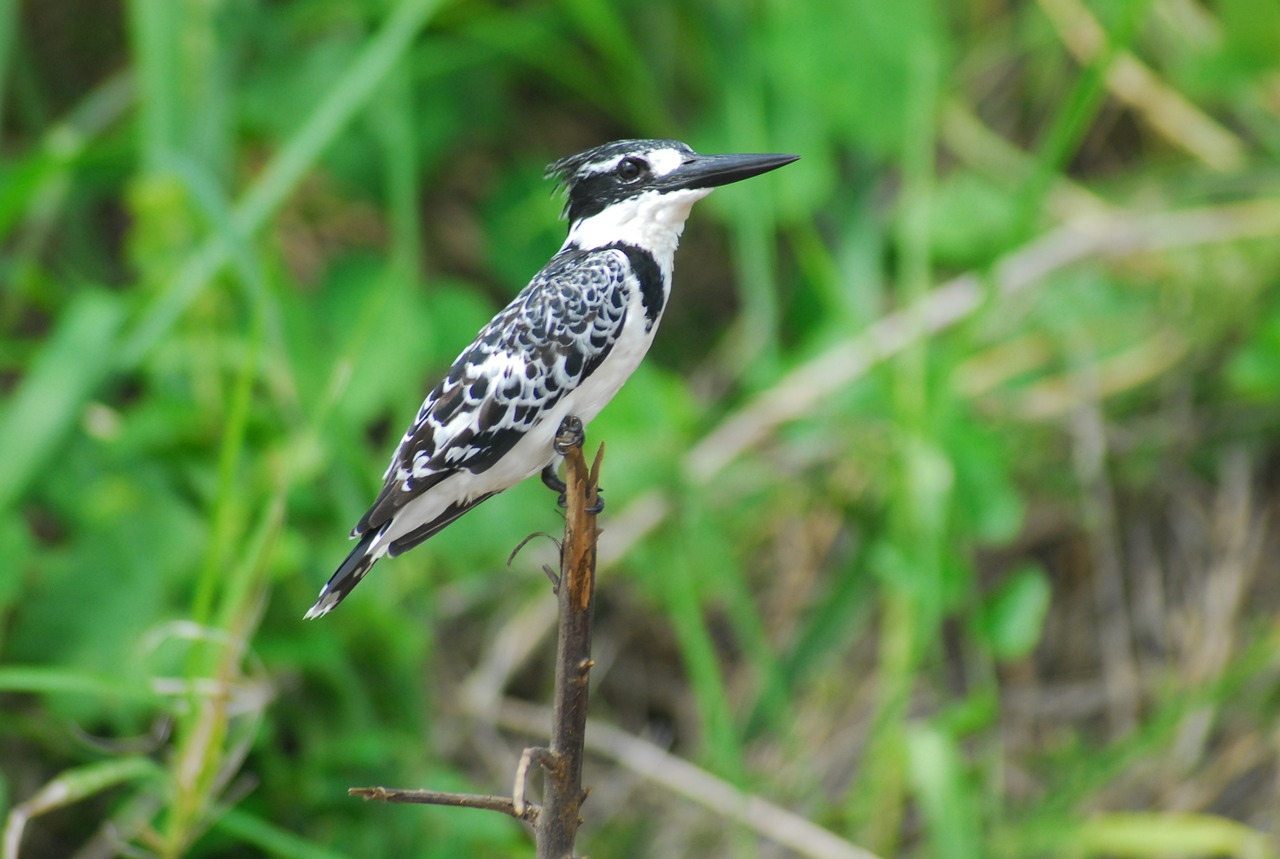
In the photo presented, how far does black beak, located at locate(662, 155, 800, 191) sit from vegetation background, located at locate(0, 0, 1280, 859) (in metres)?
0.86

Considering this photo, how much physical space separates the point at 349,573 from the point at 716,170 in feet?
1.83

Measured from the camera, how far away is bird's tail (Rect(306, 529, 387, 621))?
1298 millimetres

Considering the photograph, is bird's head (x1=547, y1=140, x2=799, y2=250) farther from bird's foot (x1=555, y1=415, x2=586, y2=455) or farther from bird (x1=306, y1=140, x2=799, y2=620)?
bird's foot (x1=555, y1=415, x2=586, y2=455)

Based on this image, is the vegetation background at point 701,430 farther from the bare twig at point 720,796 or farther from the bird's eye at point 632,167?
the bird's eye at point 632,167

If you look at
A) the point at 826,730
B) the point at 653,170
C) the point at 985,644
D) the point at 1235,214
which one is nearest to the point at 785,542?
the point at 826,730

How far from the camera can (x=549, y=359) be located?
55.1 inches

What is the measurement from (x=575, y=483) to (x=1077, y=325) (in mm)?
2510

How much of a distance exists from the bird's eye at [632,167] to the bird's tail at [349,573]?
1.55ft

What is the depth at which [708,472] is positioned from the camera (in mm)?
3221

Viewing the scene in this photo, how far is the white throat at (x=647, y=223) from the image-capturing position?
1.41m

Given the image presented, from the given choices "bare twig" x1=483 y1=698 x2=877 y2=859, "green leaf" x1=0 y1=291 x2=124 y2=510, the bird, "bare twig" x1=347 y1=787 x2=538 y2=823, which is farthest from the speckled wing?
"green leaf" x1=0 y1=291 x2=124 y2=510

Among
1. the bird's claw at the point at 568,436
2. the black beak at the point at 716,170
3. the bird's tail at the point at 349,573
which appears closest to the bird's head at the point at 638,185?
the black beak at the point at 716,170

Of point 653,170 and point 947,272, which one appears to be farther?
point 947,272

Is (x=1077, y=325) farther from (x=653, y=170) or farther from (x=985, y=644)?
(x=653, y=170)
